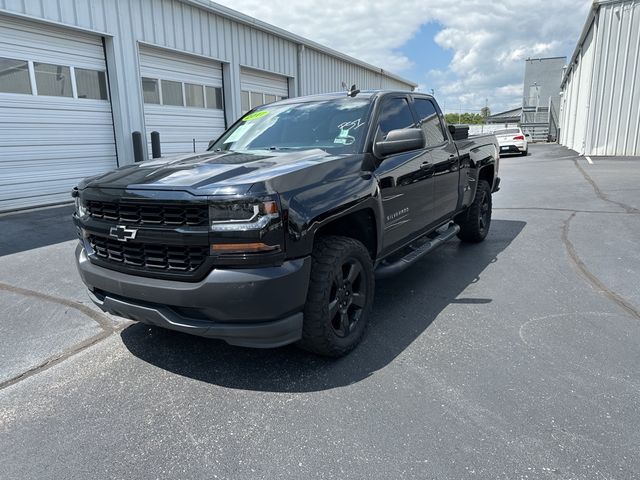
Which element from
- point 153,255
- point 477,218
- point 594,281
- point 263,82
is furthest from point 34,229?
point 263,82

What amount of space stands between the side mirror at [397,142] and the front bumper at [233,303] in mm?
1291

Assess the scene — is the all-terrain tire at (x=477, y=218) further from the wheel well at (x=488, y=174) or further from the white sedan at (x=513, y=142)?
the white sedan at (x=513, y=142)

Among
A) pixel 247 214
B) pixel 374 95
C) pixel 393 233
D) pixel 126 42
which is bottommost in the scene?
pixel 393 233

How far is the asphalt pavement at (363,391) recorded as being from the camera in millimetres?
2340

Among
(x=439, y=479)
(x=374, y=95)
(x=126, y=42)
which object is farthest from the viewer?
(x=126, y=42)

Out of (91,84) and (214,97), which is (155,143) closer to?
(91,84)

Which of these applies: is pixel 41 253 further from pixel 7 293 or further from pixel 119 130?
pixel 119 130

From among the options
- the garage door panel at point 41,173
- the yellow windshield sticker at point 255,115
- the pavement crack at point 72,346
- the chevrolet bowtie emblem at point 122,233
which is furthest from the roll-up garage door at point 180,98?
the chevrolet bowtie emblem at point 122,233

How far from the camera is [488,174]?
695cm

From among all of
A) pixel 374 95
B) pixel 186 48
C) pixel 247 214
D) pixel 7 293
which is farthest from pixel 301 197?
pixel 186 48

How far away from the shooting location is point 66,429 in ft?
8.64

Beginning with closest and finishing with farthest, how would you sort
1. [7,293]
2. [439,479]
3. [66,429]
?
[439,479], [66,429], [7,293]

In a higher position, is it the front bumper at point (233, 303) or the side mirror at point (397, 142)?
the side mirror at point (397, 142)

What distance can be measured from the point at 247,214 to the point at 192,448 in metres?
1.26
